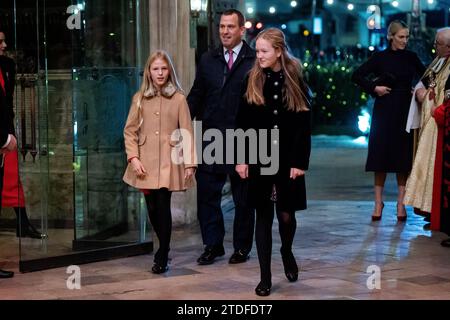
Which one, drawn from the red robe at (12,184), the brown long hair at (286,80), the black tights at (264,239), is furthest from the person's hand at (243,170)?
the red robe at (12,184)

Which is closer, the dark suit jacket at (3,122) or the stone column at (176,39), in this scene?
the dark suit jacket at (3,122)

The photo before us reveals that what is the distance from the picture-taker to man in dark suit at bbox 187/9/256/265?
23.6ft

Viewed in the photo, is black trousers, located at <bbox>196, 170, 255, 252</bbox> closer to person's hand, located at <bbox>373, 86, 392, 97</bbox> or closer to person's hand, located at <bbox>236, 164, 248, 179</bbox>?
person's hand, located at <bbox>236, 164, 248, 179</bbox>

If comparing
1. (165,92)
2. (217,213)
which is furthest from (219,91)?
(217,213)

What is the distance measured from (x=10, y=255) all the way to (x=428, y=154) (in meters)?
3.95

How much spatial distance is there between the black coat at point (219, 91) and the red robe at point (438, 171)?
1.87 metres

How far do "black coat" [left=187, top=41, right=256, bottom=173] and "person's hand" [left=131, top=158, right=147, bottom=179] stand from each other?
71 centimetres

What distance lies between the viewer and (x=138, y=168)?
6676 millimetres

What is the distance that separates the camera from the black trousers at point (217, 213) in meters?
7.24

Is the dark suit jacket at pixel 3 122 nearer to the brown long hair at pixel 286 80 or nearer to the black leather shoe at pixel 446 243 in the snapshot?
the brown long hair at pixel 286 80

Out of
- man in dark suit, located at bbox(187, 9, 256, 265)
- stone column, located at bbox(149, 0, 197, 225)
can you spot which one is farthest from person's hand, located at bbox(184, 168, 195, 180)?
stone column, located at bbox(149, 0, 197, 225)

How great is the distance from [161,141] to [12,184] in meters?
2.10
